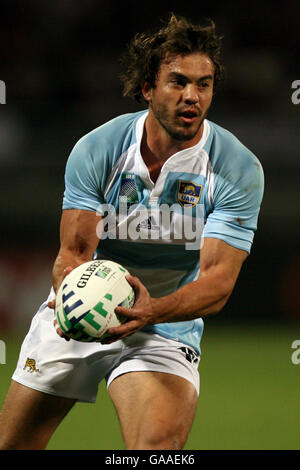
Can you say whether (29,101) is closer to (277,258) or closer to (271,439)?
(277,258)

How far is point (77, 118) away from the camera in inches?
375

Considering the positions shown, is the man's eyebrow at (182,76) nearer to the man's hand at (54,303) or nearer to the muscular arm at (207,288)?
the muscular arm at (207,288)

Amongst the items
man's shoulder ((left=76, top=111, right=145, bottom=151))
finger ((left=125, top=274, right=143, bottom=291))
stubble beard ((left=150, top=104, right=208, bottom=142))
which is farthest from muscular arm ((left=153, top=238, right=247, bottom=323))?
man's shoulder ((left=76, top=111, right=145, bottom=151))

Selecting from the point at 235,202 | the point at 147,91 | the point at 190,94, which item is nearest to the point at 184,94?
the point at 190,94

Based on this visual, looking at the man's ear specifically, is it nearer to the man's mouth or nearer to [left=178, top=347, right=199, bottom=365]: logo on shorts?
the man's mouth

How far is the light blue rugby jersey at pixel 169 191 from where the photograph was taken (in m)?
4.26

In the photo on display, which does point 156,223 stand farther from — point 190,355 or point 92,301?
point 92,301

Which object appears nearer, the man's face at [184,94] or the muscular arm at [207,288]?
the muscular arm at [207,288]

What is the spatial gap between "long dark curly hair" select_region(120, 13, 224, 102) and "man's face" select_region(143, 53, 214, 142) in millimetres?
58

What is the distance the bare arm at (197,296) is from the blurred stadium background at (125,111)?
3.70 meters

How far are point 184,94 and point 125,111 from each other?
541 centimetres

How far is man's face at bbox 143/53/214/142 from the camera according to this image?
4.10 meters

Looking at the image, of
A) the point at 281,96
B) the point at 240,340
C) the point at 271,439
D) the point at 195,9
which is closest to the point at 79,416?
the point at 271,439

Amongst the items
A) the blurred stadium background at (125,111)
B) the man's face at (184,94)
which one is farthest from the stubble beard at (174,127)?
the blurred stadium background at (125,111)
